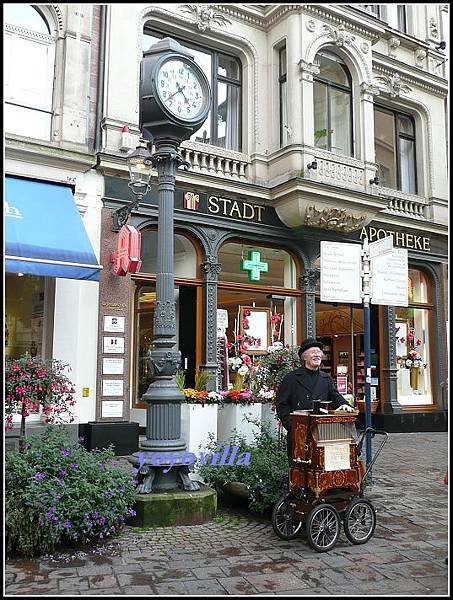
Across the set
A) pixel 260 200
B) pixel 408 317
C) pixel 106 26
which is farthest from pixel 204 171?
pixel 408 317

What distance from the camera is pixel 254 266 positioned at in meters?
13.6

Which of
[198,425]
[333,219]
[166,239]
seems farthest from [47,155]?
[333,219]

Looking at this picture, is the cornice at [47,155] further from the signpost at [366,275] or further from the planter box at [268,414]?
the planter box at [268,414]

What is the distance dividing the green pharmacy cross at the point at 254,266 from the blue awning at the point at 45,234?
408 centimetres

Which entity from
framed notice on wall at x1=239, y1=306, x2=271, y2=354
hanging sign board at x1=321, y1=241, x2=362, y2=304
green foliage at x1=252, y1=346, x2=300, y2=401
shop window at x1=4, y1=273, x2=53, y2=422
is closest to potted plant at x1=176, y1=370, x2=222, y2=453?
green foliage at x1=252, y1=346, x2=300, y2=401

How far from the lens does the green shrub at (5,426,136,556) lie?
535cm

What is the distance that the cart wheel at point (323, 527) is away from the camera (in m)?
5.60

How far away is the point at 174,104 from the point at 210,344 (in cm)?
625

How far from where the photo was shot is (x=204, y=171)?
12.9m

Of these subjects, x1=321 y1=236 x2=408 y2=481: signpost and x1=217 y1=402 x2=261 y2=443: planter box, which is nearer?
x1=321 y1=236 x2=408 y2=481: signpost

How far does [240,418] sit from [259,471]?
72.8 inches

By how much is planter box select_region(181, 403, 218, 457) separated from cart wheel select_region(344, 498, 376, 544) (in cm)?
240

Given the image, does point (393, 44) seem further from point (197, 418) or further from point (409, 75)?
point (197, 418)

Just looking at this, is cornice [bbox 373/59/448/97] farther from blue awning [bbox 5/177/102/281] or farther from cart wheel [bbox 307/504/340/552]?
cart wheel [bbox 307/504/340/552]
